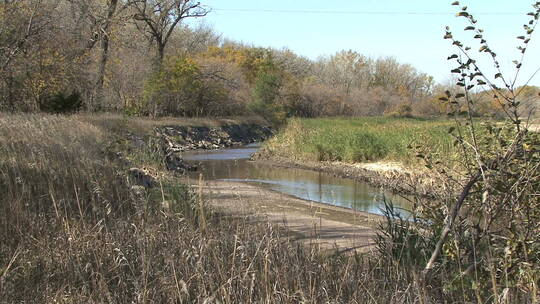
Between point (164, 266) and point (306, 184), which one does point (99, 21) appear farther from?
point (164, 266)

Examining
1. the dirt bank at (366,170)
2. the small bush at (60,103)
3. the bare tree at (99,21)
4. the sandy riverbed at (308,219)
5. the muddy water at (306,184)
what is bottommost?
the muddy water at (306,184)

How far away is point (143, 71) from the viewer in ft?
125

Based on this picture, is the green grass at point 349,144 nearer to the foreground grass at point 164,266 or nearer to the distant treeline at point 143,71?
the distant treeline at point 143,71

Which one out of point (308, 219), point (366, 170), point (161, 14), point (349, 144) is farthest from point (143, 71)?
point (308, 219)

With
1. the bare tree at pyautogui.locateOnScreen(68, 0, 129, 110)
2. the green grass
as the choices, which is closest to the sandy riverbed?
the green grass

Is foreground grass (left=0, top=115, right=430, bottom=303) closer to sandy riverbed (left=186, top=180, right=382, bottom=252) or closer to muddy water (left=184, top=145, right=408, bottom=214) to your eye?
sandy riverbed (left=186, top=180, right=382, bottom=252)

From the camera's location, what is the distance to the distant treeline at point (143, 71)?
21.1 metres

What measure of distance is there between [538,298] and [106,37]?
2931cm

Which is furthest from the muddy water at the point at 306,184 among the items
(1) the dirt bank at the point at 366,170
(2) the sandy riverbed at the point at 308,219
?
(2) the sandy riverbed at the point at 308,219

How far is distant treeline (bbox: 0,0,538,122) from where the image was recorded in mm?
21109

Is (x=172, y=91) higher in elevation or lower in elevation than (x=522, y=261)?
higher

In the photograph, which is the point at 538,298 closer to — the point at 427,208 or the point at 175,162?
the point at 427,208

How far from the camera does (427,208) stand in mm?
4789

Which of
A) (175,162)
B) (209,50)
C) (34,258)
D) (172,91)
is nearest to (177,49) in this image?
(172,91)
